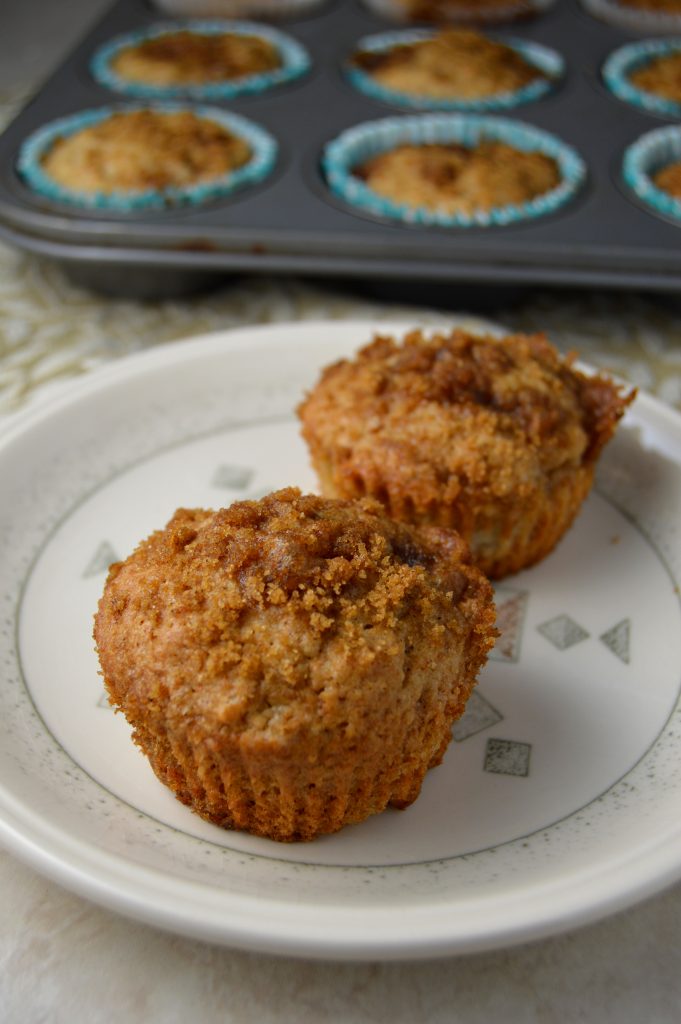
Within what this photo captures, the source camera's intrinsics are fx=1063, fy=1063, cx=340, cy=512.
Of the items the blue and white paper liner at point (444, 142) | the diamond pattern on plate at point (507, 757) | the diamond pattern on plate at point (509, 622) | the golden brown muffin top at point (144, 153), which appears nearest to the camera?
the diamond pattern on plate at point (507, 757)

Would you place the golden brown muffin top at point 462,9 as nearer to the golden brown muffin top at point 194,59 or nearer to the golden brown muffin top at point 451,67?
the golden brown muffin top at point 451,67

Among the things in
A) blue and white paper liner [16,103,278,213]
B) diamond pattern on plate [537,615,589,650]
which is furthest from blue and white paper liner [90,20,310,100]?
diamond pattern on plate [537,615,589,650]

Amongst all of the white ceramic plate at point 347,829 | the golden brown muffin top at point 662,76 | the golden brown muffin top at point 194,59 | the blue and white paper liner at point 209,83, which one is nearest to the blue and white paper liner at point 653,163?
the golden brown muffin top at point 662,76

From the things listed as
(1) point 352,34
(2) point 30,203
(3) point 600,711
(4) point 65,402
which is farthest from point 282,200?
(3) point 600,711

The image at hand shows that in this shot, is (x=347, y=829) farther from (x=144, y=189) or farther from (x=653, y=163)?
(x=653, y=163)

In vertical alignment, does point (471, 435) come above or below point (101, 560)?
above

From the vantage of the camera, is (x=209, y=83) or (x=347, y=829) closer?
(x=347, y=829)

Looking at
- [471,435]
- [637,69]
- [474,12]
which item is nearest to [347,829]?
[471,435]
